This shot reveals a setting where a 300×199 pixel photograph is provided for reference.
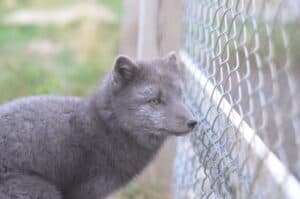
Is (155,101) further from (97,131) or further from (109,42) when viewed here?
(109,42)

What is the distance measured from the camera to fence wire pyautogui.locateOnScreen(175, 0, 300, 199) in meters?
2.61

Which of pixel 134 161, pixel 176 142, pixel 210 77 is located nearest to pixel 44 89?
pixel 176 142

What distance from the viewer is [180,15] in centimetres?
512

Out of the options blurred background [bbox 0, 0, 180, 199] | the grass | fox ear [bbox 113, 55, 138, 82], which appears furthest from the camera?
the grass

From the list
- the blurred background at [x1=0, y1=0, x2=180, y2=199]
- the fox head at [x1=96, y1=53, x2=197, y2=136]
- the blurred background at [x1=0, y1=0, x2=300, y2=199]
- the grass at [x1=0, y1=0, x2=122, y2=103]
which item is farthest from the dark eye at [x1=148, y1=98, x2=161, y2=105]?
the grass at [x1=0, y1=0, x2=122, y2=103]

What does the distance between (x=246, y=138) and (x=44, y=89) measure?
3.43 m

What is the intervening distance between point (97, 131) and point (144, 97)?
367 millimetres

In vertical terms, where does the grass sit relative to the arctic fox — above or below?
above

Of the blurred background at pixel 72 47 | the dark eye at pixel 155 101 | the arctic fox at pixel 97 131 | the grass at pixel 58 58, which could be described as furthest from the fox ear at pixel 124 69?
the grass at pixel 58 58

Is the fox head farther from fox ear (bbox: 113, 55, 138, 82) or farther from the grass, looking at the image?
the grass

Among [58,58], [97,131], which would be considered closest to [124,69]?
[97,131]

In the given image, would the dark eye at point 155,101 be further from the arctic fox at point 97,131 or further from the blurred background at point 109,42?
the blurred background at point 109,42

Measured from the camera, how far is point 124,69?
155 inches

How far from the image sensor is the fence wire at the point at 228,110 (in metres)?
2.61
